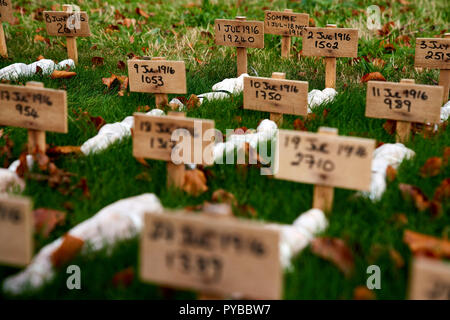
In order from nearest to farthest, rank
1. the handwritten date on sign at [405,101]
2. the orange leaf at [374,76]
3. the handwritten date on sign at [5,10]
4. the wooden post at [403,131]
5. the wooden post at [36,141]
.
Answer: the wooden post at [36,141]
the handwritten date on sign at [405,101]
the wooden post at [403,131]
the orange leaf at [374,76]
the handwritten date on sign at [5,10]

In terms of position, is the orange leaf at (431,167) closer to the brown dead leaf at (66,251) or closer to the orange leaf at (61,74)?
the brown dead leaf at (66,251)

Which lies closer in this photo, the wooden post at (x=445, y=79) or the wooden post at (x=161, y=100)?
the wooden post at (x=161, y=100)

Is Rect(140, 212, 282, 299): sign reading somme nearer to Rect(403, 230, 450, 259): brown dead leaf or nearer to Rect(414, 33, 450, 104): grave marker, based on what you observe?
Rect(403, 230, 450, 259): brown dead leaf

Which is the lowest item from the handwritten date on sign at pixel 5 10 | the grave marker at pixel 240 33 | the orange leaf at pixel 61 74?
the orange leaf at pixel 61 74

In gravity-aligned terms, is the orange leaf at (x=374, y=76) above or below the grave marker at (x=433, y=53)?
below

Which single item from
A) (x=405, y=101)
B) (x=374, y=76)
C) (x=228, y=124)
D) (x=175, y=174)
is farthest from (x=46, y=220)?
(x=374, y=76)

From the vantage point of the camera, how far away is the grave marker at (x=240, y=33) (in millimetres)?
3887

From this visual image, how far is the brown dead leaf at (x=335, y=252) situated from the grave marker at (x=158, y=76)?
5.22 feet

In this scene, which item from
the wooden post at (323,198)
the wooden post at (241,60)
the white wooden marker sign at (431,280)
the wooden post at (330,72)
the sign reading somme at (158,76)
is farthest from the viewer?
the wooden post at (241,60)

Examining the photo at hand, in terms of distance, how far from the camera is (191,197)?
2354 mm

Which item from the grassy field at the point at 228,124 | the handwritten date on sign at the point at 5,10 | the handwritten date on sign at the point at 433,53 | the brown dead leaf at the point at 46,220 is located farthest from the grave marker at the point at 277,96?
the handwritten date on sign at the point at 5,10

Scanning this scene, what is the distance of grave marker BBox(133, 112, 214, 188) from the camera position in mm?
2197

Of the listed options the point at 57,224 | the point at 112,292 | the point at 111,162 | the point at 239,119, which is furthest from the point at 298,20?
the point at 112,292

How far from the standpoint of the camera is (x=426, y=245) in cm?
187
